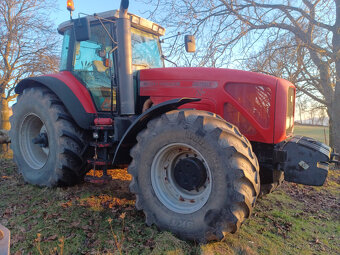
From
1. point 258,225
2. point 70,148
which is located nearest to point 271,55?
point 258,225

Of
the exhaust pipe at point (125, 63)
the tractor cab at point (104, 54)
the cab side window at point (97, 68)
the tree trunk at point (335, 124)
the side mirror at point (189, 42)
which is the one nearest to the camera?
the exhaust pipe at point (125, 63)

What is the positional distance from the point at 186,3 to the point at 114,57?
4.82 meters

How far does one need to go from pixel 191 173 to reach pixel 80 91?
236 centimetres

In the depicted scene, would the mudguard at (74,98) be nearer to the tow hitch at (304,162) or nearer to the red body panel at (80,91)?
the red body panel at (80,91)

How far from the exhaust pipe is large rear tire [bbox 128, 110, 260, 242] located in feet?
2.98

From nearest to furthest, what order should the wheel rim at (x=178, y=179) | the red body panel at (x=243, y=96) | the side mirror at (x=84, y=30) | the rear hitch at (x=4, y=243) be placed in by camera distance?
the rear hitch at (x=4, y=243) < the wheel rim at (x=178, y=179) < the red body panel at (x=243, y=96) < the side mirror at (x=84, y=30)

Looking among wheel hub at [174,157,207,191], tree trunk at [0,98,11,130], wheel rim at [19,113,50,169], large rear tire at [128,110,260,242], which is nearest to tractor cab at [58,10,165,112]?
wheel rim at [19,113,50,169]

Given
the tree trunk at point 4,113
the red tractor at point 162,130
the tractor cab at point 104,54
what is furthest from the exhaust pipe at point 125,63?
the tree trunk at point 4,113

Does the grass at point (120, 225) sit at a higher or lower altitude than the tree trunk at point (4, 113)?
lower

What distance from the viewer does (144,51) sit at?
13.9 feet

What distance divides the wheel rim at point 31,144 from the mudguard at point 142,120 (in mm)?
1871

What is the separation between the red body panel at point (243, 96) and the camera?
10.2ft

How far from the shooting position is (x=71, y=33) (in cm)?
444

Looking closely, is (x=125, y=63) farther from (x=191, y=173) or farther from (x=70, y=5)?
(x=191, y=173)
